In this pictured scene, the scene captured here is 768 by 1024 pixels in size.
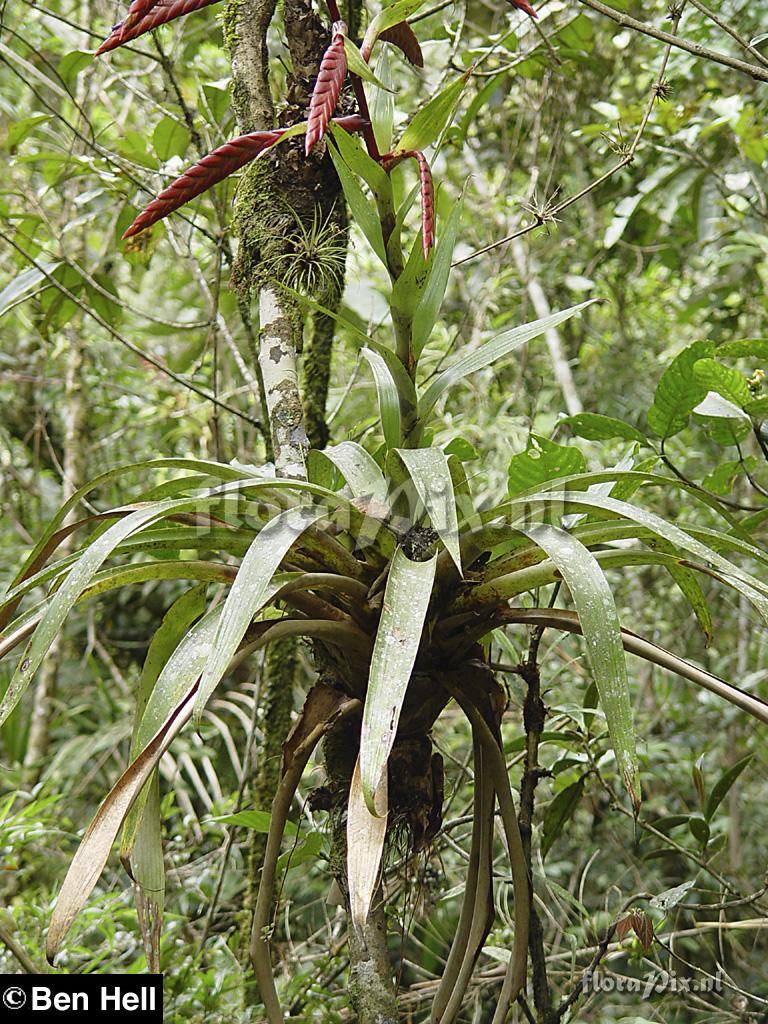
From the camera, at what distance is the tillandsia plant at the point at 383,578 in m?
0.58

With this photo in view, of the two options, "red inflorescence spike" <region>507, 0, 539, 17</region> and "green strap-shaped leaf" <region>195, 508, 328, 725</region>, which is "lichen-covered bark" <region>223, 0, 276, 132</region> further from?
"green strap-shaped leaf" <region>195, 508, 328, 725</region>

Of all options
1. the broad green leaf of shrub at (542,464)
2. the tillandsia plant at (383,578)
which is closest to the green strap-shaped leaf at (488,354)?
the tillandsia plant at (383,578)

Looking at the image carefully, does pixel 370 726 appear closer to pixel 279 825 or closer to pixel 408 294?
pixel 279 825

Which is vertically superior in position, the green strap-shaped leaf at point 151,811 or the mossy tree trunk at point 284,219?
the mossy tree trunk at point 284,219

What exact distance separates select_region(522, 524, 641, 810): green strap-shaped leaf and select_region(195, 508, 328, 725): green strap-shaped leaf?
0.19m

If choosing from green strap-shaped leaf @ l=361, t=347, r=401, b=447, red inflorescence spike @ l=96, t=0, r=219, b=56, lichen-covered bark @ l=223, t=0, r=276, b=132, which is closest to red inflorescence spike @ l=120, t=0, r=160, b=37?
red inflorescence spike @ l=96, t=0, r=219, b=56

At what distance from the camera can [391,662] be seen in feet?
1.77

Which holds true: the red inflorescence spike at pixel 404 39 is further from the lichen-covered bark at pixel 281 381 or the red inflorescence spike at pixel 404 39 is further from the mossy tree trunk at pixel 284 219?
the lichen-covered bark at pixel 281 381

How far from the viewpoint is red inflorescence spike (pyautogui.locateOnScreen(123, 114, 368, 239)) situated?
2.51 ft

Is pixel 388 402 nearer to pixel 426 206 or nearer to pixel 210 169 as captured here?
pixel 426 206

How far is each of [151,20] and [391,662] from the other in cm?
59

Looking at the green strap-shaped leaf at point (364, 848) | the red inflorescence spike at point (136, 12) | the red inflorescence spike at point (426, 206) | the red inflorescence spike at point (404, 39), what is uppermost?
the red inflorescence spike at point (404, 39)

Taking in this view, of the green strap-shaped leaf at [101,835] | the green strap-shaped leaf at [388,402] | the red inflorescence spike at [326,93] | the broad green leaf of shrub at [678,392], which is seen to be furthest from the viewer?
the broad green leaf of shrub at [678,392]

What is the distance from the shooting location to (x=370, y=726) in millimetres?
512
